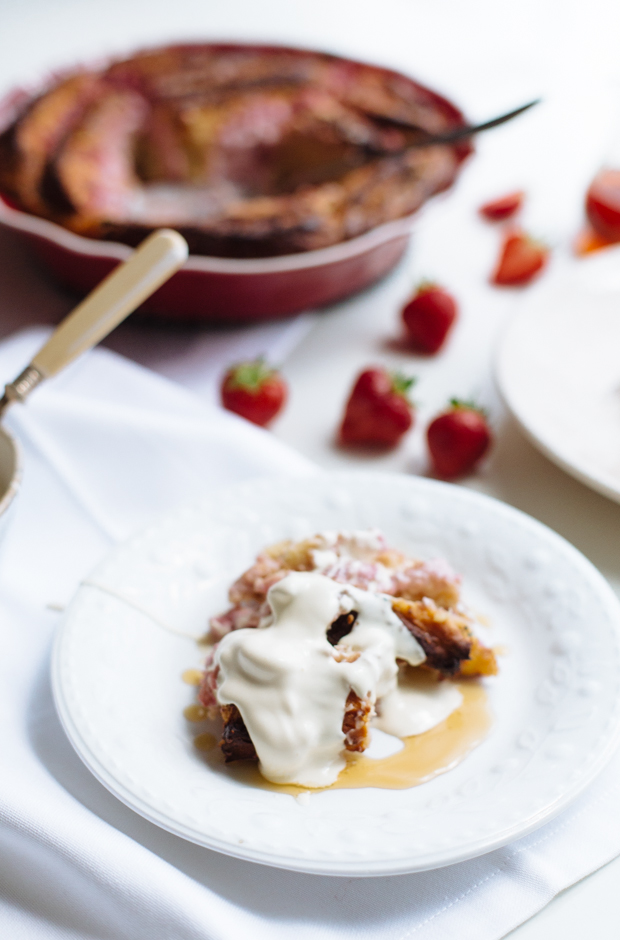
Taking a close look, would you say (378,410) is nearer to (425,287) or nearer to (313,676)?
(425,287)

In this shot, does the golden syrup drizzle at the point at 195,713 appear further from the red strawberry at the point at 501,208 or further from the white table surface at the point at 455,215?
the red strawberry at the point at 501,208

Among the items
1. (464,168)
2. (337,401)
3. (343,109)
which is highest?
(343,109)

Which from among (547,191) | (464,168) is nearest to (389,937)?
(464,168)

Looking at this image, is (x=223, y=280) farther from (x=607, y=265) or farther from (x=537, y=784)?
(x=537, y=784)

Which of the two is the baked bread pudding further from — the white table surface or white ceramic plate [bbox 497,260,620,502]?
white ceramic plate [bbox 497,260,620,502]

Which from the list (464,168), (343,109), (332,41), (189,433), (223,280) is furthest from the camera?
(332,41)

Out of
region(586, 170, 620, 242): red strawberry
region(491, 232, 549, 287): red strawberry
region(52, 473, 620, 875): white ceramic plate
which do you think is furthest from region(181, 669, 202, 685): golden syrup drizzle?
region(586, 170, 620, 242): red strawberry

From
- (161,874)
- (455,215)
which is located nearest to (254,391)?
(161,874)
